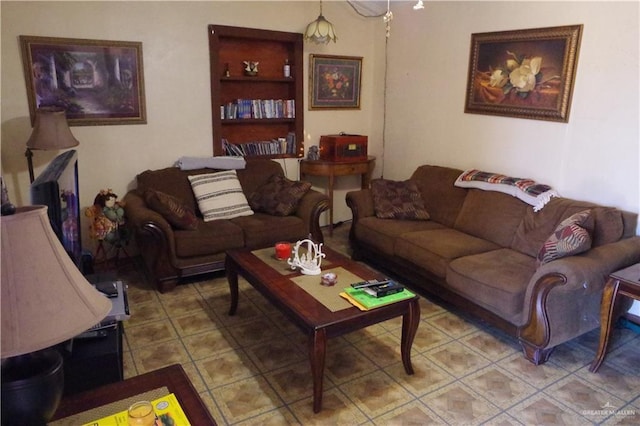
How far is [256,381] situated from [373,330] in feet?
2.93

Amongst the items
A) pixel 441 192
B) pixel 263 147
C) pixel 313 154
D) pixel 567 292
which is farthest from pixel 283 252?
pixel 313 154

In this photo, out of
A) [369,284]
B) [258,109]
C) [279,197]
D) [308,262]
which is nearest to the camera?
[369,284]

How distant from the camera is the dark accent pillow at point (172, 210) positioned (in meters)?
3.45

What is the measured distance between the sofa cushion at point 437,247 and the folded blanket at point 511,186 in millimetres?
418

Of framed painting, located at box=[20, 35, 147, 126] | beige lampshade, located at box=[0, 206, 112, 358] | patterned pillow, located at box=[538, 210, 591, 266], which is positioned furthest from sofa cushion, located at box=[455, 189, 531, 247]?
beige lampshade, located at box=[0, 206, 112, 358]

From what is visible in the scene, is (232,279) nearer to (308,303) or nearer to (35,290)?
(308,303)

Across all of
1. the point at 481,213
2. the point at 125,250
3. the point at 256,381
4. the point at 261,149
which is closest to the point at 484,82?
the point at 481,213

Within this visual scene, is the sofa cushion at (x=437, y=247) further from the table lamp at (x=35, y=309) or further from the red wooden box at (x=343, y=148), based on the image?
the table lamp at (x=35, y=309)

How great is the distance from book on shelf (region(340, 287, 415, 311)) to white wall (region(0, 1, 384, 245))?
8.35 feet

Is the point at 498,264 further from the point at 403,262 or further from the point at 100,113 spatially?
the point at 100,113

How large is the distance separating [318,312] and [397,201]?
79.1 inches

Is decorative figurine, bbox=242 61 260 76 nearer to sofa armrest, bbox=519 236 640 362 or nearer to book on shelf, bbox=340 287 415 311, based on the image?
book on shelf, bbox=340 287 415 311

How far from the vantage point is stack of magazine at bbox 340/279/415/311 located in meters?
2.27

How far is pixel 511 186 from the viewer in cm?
350
